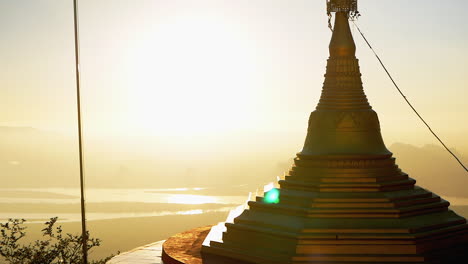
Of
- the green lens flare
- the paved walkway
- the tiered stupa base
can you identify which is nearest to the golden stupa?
the tiered stupa base

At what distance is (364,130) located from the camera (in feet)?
68.4

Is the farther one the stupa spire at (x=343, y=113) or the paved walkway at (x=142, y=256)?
Result: the paved walkway at (x=142, y=256)

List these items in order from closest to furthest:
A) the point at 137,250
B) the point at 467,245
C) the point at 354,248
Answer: the point at 354,248 < the point at 467,245 < the point at 137,250

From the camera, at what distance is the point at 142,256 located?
22812mm

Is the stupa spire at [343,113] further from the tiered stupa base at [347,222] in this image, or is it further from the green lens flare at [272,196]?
the green lens flare at [272,196]

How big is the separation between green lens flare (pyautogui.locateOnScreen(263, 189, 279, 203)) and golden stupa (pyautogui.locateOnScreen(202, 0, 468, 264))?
0.51 feet

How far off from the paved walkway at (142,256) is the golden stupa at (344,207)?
220 cm

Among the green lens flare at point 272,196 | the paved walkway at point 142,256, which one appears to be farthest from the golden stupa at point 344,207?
the paved walkway at point 142,256

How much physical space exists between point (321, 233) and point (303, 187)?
1812mm

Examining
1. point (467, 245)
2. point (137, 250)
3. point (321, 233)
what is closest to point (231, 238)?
point (321, 233)

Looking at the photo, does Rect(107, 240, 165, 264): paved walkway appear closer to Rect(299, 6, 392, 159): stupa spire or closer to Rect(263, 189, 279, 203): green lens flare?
Rect(263, 189, 279, 203): green lens flare

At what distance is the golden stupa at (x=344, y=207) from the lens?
18531mm

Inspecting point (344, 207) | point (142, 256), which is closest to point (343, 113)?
point (344, 207)

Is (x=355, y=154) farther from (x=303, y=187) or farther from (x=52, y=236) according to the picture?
(x=52, y=236)
